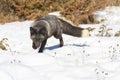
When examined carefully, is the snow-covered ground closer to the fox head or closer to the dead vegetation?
the fox head

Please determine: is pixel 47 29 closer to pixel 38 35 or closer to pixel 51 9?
pixel 38 35

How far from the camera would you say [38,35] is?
28.0ft

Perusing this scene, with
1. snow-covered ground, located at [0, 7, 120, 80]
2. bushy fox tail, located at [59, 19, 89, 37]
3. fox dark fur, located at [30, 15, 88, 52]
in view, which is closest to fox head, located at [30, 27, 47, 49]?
fox dark fur, located at [30, 15, 88, 52]

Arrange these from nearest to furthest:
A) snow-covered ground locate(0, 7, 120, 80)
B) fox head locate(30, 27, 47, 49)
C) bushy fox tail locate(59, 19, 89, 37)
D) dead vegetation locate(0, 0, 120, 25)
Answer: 1. snow-covered ground locate(0, 7, 120, 80)
2. fox head locate(30, 27, 47, 49)
3. bushy fox tail locate(59, 19, 89, 37)
4. dead vegetation locate(0, 0, 120, 25)

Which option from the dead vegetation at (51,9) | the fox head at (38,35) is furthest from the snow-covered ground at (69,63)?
the dead vegetation at (51,9)

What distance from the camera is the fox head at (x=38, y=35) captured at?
27.6 ft

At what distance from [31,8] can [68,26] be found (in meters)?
4.56

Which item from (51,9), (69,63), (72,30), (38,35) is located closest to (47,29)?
(38,35)

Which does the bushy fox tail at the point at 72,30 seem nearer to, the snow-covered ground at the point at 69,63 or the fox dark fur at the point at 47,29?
the fox dark fur at the point at 47,29

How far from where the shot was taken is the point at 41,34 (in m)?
8.55

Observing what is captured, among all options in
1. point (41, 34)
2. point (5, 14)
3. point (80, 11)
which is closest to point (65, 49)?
point (41, 34)

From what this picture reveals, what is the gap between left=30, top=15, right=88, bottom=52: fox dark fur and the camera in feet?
27.9

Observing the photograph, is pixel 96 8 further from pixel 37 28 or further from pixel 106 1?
pixel 37 28

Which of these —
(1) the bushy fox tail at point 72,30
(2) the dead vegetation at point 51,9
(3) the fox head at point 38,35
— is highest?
(3) the fox head at point 38,35
